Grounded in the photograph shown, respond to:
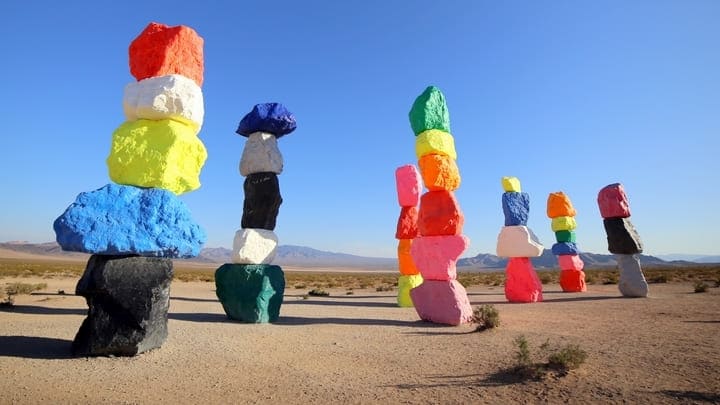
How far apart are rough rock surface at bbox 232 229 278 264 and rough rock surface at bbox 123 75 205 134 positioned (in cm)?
386

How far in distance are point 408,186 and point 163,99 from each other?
9336 millimetres

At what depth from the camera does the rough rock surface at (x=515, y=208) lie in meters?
14.9

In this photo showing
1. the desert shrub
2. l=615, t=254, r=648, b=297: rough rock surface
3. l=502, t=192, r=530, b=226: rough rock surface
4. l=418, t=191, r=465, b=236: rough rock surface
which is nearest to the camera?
the desert shrub

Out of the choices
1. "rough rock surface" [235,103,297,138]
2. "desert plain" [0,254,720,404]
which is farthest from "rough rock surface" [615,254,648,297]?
"rough rock surface" [235,103,297,138]

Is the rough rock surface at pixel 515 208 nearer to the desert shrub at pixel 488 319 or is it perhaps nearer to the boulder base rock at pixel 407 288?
the boulder base rock at pixel 407 288

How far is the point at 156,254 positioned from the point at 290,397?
11.3ft

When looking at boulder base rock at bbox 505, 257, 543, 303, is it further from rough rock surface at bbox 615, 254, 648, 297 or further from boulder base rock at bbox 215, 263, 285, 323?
boulder base rock at bbox 215, 263, 285, 323

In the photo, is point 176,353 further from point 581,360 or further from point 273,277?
point 581,360

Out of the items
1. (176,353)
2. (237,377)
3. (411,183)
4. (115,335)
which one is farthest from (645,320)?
(115,335)

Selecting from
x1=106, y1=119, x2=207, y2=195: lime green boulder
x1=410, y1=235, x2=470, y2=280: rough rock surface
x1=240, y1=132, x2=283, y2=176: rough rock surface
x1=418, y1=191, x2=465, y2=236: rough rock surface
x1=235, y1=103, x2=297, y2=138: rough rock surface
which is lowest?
x1=410, y1=235, x2=470, y2=280: rough rock surface

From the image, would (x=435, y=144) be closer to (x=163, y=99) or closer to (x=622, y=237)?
(x=163, y=99)

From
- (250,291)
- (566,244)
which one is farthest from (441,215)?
(566,244)

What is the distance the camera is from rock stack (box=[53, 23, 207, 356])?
6.16 metres

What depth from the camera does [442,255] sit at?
10156mm
